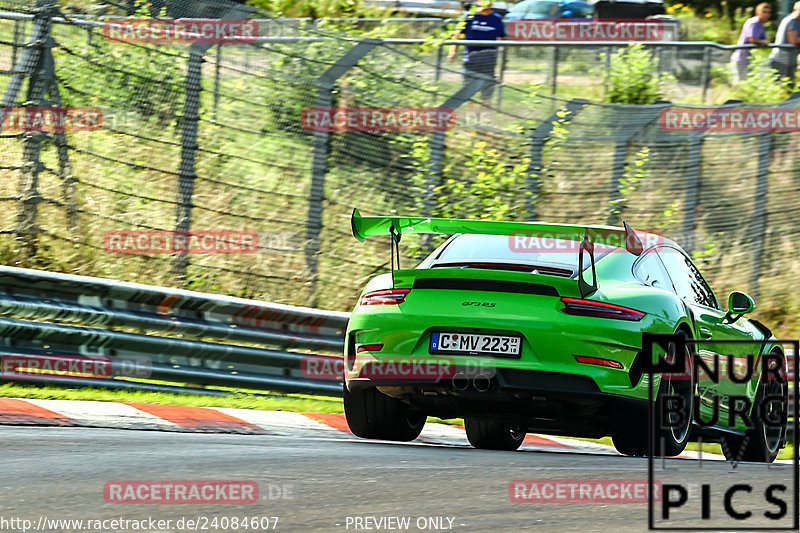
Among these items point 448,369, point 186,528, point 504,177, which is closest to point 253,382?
point 448,369

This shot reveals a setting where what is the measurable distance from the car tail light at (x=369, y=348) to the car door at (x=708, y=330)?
193 cm

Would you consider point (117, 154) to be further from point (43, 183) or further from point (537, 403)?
point (537, 403)

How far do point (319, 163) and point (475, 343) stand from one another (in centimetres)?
569

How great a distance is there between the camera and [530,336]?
254 inches

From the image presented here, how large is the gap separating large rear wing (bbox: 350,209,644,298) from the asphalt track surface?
117 cm

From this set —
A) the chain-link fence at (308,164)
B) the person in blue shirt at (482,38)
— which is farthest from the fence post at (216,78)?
the person in blue shirt at (482,38)

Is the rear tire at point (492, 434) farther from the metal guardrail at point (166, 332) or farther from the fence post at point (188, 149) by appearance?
the fence post at point (188, 149)

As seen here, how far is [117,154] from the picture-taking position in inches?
441

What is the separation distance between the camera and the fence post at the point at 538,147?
12.9m

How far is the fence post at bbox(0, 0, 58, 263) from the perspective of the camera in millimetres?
10672

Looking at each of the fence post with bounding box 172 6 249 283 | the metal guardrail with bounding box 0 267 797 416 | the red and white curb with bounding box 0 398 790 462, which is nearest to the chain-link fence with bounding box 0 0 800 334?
the fence post with bounding box 172 6 249 283

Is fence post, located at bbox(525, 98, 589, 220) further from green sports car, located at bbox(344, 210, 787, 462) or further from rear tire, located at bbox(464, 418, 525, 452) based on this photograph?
green sports car, located at bbox(344, 210, 787, 462)

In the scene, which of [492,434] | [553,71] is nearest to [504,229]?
[492,434]

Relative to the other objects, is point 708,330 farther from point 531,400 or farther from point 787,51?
point 787,51
